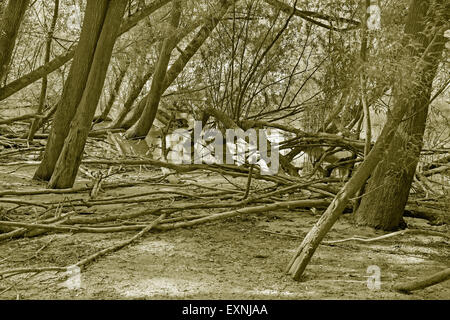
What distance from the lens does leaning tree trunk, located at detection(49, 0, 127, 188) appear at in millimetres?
4871

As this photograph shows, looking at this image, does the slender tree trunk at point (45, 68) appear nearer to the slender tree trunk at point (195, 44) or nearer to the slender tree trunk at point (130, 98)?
the slender tree trunk at point (195, 44)

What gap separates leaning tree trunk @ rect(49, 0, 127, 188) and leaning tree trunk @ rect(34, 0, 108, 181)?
0.12 metres

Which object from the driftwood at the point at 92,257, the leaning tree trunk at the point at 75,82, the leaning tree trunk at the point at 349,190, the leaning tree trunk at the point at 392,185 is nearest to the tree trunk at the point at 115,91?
the leaning tree trunk at the point at 75,82

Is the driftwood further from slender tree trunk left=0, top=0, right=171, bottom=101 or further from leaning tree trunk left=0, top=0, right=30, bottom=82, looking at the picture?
slender tree trunk left=0, top=0, right=171, bottom=101

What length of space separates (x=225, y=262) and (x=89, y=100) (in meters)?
2.37

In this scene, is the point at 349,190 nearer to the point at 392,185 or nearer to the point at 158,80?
the point at 392,185

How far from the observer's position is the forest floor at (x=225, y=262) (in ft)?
8.81

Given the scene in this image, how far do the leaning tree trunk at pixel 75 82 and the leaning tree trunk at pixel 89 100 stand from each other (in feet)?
0.38

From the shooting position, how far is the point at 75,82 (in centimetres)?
514

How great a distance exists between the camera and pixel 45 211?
4.00 meters

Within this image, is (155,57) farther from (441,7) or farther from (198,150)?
(441,7)

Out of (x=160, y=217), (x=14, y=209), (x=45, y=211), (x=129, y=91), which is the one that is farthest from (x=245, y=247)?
(x=129, y=91)
